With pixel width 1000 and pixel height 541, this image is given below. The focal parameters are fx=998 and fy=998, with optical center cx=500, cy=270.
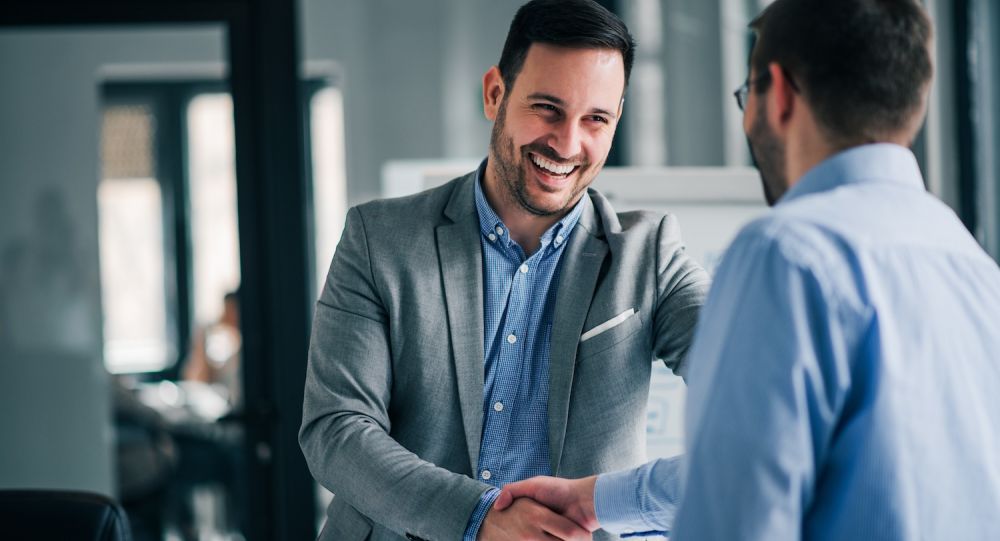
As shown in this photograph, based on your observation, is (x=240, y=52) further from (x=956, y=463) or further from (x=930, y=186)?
(x=956, y=463)

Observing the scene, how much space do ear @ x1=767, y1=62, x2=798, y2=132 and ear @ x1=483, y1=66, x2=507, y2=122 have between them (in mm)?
684

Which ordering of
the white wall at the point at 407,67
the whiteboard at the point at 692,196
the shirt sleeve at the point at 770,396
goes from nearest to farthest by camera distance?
the shirt sleeve at the point at 770,396
the whiteboard at the point at 692,196
the white wall at the point at 407,67

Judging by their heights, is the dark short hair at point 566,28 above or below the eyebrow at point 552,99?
above

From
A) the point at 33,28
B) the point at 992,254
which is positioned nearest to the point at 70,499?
the point at 33,28

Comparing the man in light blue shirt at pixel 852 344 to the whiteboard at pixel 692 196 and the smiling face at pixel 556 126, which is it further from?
the whiteboard at pixel 692 196

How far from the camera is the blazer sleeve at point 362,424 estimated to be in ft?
4.43

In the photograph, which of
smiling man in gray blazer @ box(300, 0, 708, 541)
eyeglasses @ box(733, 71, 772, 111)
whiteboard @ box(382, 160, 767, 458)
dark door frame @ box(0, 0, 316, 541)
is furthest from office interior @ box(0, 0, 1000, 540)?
eyeglasses @ box(733, 71, 772, 111)

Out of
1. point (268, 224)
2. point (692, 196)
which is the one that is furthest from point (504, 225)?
point (268, 224)

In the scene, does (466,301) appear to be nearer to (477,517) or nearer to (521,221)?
(521,221)

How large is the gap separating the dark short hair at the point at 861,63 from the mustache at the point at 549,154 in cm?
57

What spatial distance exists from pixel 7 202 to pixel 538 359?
7.22 feet

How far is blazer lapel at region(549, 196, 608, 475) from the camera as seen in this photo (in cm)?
145

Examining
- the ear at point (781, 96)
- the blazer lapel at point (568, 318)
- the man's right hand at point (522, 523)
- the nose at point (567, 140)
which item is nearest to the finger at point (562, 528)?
the man's right hand at point (522, 523)

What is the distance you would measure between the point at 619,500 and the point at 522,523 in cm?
15
